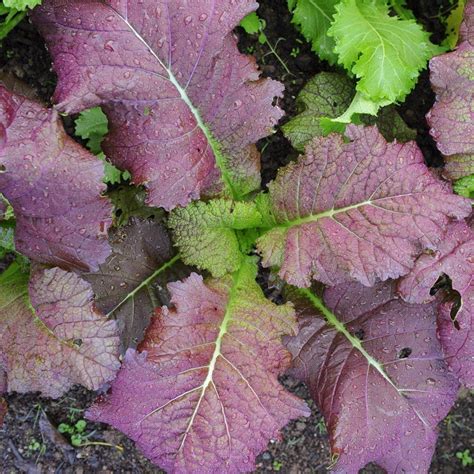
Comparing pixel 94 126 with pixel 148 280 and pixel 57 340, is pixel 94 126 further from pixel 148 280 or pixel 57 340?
pixel 57 340

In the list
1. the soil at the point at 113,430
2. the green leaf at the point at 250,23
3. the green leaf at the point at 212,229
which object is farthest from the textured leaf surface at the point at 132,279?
the green leaf at the point at 250,23

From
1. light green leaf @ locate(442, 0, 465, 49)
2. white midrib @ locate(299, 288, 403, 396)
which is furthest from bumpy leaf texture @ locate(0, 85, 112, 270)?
light green leaf @ locate(442, 0, 465, 49)

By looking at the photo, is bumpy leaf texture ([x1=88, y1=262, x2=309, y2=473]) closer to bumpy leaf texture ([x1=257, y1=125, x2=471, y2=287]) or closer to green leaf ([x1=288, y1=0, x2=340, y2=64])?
bumpy leaf texture ([x1=257, y1=125, x2=471, y2=287])

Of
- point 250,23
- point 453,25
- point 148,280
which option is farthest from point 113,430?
point 453,25

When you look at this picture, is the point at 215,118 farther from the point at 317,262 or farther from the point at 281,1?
the point at 281,1

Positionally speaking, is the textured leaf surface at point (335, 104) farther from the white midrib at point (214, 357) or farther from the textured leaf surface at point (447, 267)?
the white midrib at point (214, 357)

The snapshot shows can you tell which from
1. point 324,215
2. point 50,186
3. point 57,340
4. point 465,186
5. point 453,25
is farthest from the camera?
point 453,25
